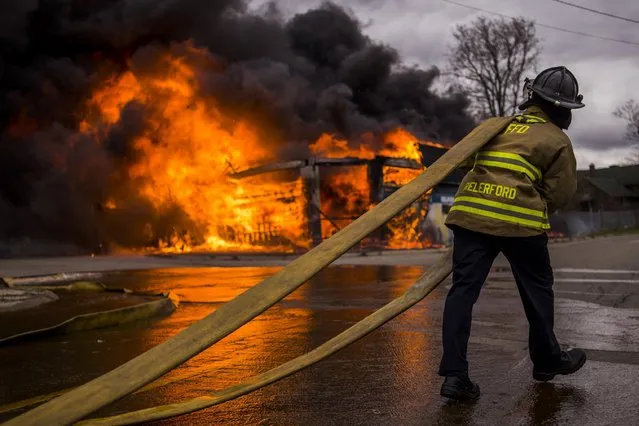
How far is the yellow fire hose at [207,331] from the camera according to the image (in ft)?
8.05

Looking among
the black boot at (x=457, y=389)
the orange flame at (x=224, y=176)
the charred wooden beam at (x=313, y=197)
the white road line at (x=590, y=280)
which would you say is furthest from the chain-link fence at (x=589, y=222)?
the black boot at (x=457, y=389)

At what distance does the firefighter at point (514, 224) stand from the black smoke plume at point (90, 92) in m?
21.1

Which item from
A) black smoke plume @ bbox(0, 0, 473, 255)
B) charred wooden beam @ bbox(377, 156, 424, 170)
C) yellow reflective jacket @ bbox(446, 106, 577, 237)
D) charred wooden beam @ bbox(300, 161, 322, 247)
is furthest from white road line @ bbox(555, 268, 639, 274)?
black smoke plume @ bbox(0, 0, 473, 255)

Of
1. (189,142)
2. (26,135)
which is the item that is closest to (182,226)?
(189,142)

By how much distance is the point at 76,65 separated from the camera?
28.2m

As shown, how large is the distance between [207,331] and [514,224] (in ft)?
5.38

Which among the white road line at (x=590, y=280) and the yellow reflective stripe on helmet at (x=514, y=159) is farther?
the white road line at (x=590, y=280)

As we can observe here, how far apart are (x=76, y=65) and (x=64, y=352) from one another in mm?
25651

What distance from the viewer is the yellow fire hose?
245cm

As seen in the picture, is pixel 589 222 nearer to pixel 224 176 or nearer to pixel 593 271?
pixel 224 176

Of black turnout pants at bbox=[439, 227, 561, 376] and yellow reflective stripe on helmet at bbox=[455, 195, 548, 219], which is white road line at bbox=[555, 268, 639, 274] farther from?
yellow reflective stripe on helmet at bbox=[455, 195, 548, 219]

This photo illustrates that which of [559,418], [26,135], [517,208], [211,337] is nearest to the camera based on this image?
[211,337]

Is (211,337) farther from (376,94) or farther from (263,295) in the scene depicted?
(376,94)

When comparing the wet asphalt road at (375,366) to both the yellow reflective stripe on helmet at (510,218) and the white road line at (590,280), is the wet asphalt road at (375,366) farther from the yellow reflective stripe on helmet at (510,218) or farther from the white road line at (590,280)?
the white road line at (590,280)
